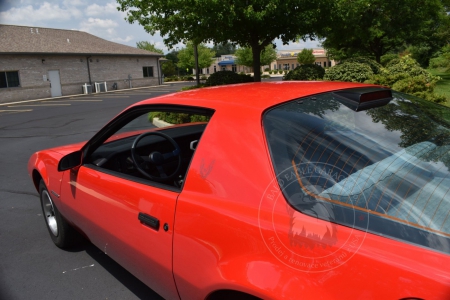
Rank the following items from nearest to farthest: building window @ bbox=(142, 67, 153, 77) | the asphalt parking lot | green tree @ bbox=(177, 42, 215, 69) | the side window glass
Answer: the side window glass
the asphalt parking lot
building window @ bbox=(142, 67, 153, 77)
green tree @ bbox=(177, 42, 215, 69)

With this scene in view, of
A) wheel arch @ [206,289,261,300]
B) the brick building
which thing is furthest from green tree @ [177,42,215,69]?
wheel arch @ [206,289,261,300]

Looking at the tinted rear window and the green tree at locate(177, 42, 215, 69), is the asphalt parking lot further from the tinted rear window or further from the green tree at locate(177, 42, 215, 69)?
the green tree at locate(177, 42, 215, 69)

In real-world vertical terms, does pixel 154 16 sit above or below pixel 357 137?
above

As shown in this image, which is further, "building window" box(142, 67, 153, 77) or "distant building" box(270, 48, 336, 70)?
"distant building" box(270, 48, 336, 70)

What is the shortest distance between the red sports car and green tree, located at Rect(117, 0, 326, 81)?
8.39m

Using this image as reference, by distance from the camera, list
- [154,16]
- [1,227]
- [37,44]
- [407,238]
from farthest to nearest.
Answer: [37,44]
[154,16]
[1,227]
[407,238]

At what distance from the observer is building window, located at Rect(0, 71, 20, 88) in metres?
28.0

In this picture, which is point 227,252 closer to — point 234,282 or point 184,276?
point 234,282

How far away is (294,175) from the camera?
1.70m

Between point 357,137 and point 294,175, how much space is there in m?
0.44

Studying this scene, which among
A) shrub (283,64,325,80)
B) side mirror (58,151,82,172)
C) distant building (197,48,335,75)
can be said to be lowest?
distant building (197,48,335,75)

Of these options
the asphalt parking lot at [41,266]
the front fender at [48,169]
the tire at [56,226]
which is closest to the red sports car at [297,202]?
the asphalt parking lot at [41,266]

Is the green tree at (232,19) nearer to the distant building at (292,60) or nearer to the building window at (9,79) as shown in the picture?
the building window at (9,79)

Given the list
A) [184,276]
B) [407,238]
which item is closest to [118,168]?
[184,276]
